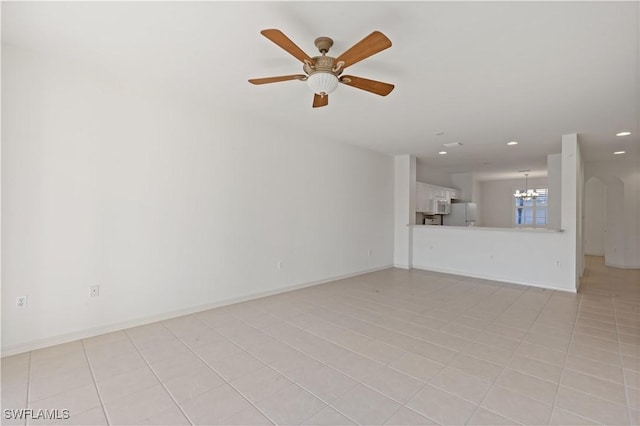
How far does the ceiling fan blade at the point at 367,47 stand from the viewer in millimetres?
1717

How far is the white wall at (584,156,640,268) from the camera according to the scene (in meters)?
6.70

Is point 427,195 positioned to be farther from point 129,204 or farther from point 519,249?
point 129,204

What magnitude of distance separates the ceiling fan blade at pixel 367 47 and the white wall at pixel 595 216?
1003 centimetres

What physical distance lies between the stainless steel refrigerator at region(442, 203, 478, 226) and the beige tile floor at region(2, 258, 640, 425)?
466cm

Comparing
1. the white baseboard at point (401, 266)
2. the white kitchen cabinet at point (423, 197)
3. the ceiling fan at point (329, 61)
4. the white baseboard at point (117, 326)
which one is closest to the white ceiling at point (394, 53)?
the ceiling fan at point (329, 61)

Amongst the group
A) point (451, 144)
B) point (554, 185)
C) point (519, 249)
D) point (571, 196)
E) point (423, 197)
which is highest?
point (451, 144)

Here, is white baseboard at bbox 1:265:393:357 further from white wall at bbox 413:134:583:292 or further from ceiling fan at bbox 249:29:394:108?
white wall at bbox 413:134:583:292

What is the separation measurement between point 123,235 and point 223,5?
93.5 inches

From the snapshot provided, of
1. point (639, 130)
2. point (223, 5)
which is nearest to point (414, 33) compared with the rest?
point (223, 5)

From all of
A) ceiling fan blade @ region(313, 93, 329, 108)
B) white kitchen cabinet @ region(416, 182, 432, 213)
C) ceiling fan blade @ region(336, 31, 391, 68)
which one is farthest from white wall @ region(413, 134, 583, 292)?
ceiling fan blade @ region(336, 31, 391, 68)

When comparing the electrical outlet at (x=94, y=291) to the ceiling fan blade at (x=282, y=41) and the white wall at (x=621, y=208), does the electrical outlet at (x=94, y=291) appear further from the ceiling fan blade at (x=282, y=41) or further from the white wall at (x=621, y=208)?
the white wall at (x=621, y=208)

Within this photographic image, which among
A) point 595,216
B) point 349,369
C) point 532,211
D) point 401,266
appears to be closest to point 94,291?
point 349,369

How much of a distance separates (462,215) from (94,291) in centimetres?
849

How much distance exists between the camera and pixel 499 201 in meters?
10.7
